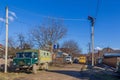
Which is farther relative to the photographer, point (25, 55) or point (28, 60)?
point (25, 55)

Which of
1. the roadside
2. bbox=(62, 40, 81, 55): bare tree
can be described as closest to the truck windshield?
the roadside

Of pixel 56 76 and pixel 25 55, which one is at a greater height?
pixel 25 55

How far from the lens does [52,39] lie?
66.5 m

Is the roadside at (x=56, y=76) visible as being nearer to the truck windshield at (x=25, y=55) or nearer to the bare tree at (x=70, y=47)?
the truck windshield at (x=25, y=55)

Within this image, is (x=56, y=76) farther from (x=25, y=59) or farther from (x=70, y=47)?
(x=70, y=47)

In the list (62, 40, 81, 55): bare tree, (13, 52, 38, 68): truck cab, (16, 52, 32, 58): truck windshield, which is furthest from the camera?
(62, 40, 81, 55): bare tree

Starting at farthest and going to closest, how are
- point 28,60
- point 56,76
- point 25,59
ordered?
point 25,59
point 28,60
point 56,76

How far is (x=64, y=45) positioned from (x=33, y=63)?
9195 cm

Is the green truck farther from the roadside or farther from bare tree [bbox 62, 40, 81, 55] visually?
bare tree [bbox 62, 40, 81, 55]

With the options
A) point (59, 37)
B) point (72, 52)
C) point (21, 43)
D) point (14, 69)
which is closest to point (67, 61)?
point (59, 37)

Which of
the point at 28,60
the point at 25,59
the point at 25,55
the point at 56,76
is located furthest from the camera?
the point at 25,55

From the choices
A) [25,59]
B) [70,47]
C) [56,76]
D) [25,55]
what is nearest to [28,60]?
[25,59]

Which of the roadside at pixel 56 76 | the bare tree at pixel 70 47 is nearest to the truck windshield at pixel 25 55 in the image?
the roadside at pixel 56 76

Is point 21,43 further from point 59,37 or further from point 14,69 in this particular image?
point 14,69
